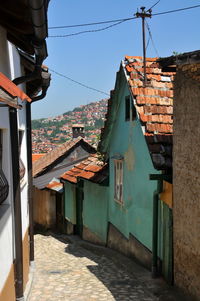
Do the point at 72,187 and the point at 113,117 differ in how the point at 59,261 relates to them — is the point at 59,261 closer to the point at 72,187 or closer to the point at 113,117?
the point at 113,117

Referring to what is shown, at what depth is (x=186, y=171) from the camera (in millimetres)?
6602

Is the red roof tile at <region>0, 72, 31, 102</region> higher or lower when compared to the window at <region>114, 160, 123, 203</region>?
higher

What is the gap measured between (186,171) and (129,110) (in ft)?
12.9

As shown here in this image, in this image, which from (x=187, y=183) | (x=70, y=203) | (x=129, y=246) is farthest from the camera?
(x=70, y=203)

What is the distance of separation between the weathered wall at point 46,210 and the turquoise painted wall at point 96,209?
4.77m

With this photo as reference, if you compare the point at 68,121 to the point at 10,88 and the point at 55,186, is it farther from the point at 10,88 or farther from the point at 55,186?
the point at 10,88

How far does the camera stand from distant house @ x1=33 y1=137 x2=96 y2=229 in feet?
61.7

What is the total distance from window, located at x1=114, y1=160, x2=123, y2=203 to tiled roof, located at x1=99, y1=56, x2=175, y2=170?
2627 millimetres

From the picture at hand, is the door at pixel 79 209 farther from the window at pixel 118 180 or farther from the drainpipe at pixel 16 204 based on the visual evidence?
the drainpipe at pixel 16 204

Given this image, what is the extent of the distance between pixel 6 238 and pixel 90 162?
33.3 ft

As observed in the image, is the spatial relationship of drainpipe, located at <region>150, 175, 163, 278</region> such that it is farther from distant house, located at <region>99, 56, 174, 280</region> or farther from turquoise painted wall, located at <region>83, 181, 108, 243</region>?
turquoise painted wall, located at <region>83, 181, 108, 243</region>

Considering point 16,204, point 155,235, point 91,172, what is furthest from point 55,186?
point 16,204

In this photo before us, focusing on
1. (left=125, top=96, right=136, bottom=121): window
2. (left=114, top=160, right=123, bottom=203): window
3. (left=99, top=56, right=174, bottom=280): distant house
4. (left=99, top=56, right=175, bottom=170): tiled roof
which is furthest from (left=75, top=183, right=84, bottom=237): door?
(left=99, top=56, right=175, bottom=170): tiled roof

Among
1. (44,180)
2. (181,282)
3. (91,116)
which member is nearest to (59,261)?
(181,282)
